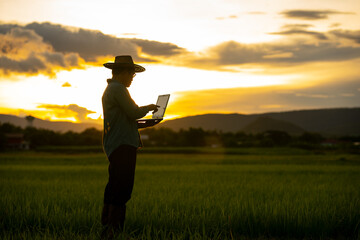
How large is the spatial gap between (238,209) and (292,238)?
3.70 feet

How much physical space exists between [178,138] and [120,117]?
6768 cm

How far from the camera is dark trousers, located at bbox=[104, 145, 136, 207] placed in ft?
14.7

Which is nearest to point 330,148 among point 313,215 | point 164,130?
point 164,130

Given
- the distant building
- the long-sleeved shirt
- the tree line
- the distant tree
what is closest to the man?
the long-sleeved shirt

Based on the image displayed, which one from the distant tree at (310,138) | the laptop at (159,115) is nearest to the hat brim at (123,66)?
the laptop at (159,115)

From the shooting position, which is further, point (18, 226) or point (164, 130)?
point (164, 130)

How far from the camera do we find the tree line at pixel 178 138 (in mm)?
65062

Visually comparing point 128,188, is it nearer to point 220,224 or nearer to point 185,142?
point 220,224

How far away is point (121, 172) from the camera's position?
14.7ft

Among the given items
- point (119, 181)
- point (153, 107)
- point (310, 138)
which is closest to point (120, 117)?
point (153, 107)

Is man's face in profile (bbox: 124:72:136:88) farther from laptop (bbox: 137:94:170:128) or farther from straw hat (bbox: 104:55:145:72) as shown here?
laptop (bbox: 137:94:170:128)

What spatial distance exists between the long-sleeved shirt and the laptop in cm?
11

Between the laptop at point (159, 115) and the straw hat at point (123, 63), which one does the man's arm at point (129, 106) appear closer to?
the laptop at point (159, 115)

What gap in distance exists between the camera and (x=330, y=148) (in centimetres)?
5569
